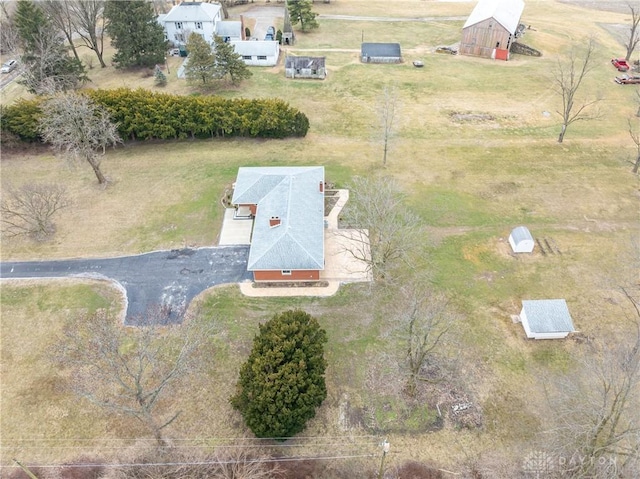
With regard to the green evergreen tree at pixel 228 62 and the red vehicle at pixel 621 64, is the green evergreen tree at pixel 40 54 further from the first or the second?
the red vehicle at pixel 621 64

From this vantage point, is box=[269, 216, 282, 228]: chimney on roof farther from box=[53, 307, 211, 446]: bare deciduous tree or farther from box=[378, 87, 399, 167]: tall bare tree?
box=[378, 87, 399, 167]: tall bare tree

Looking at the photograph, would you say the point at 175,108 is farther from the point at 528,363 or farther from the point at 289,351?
the point at 528,363

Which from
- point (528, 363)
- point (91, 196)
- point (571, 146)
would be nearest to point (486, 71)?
point (571, 146)

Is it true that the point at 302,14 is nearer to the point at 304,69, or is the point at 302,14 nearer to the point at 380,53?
the point at 380,53

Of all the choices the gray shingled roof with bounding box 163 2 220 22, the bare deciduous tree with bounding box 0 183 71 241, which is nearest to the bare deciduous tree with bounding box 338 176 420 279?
the bare deciduous tree with bounding box 0 183 71 241

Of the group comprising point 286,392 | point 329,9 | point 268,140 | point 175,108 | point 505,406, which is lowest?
point 505,406

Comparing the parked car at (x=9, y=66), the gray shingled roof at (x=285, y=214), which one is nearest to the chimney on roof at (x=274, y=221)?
the gray shingled roof at (x=285, y=214)
